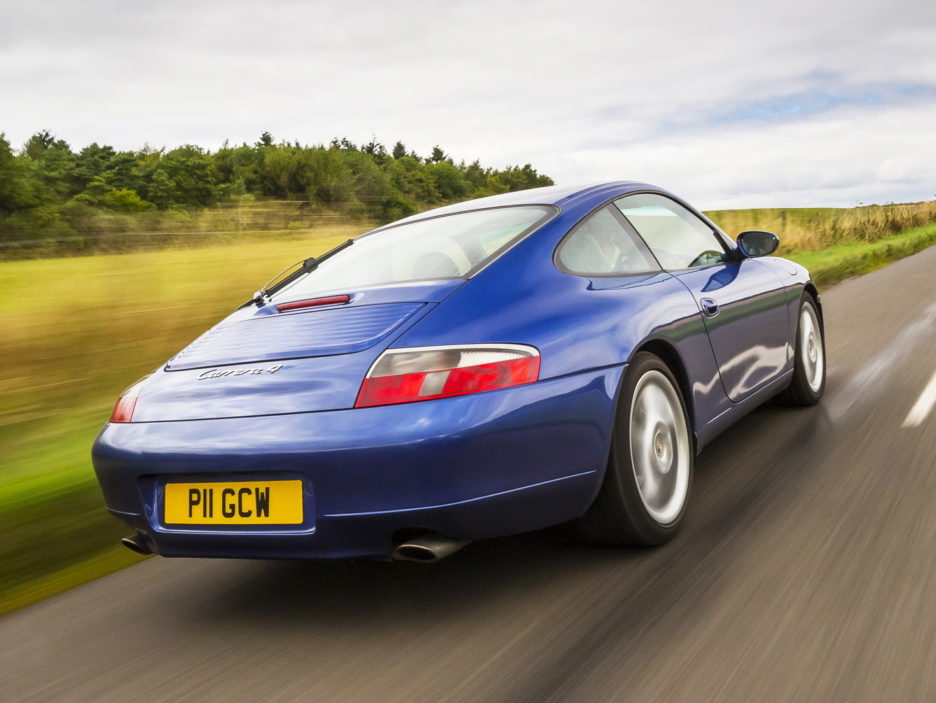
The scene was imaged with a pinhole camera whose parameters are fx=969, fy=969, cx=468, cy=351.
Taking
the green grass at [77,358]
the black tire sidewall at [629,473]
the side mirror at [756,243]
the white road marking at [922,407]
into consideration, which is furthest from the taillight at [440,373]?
the white road marking at [922,407]

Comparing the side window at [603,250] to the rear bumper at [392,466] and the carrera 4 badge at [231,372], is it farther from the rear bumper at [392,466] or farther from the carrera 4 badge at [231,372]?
the carrera 4 badge at [231,372]

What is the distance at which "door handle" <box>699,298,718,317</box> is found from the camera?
400 centimetres

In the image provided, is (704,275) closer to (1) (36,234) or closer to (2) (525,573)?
(2) (525,573)

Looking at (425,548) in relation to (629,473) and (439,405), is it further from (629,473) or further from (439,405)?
(629,473)

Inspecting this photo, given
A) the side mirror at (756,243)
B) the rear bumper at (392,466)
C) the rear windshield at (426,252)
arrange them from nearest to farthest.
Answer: the rear bumper at (392,466)
the rear windshield at (426,252)
the side mirror at (756,243)

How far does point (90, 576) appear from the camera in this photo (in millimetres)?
3783

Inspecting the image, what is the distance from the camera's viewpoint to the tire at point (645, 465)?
10.6 feet

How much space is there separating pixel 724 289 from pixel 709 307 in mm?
326

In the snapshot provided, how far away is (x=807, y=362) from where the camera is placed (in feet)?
18.1

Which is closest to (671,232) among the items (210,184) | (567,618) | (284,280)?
(284,280)

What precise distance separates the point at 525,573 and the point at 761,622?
0.87m

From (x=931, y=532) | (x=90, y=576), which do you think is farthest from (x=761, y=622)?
(x=90, y=576)

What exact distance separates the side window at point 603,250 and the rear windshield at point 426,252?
16cm

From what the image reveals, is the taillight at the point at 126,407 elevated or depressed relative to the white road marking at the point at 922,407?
elevated
